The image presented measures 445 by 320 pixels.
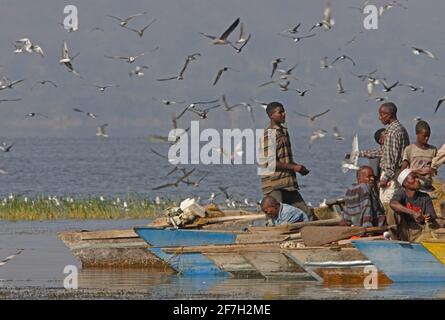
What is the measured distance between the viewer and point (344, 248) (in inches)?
909

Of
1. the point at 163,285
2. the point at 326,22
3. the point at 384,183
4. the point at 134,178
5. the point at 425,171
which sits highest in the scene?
the point at 326,22

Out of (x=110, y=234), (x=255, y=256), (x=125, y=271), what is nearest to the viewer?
(x=255, y=256)

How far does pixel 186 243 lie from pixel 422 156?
352 centimetres

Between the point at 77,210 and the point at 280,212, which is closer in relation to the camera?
the point at 280,212

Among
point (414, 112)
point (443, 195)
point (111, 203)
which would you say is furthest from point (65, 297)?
point (414, 112)

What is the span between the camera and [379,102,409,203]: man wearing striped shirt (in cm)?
2423

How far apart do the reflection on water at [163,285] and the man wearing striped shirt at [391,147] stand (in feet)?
6.84

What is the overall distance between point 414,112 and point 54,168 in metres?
118

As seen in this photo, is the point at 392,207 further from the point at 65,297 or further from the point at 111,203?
the point at 111,203

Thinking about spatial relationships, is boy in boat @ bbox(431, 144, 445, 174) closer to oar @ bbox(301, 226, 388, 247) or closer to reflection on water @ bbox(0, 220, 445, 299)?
oar @ bbox(301, 226, 388, 247)

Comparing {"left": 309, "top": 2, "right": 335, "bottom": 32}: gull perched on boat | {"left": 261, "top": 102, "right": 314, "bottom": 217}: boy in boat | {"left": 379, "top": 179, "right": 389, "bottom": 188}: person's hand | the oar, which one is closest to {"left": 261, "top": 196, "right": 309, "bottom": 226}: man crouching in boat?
{"left": 261, "top": 102, "right": 314, "bottom": 217}: boy in boat

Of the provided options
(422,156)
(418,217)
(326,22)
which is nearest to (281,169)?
(422,156)

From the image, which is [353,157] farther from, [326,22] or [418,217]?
[326,22]

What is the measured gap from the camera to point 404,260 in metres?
22.6
